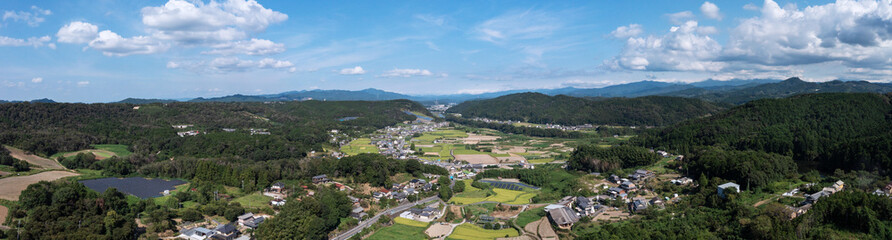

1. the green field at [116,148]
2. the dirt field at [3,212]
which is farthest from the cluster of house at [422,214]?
the green field at [116,148]

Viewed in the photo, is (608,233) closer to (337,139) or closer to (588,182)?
(588,182)

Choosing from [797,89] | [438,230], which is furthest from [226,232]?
[797,89]

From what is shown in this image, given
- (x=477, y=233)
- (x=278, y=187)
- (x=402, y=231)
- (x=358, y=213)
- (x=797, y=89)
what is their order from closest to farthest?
1. (x=477, y=233)
2. (x=402, y=231)
3. (x=358, y=213)
4. (x=278, y=187)
5. (x=797, y=89)

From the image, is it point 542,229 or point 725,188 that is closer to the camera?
point 542,229

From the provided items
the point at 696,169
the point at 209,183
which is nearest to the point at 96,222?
Result: the point at 209,183

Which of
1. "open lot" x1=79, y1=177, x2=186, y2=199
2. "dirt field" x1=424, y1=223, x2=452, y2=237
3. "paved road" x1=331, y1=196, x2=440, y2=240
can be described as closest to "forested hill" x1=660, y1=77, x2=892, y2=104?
"paved road" x1=331, y1=196, x2=440, y2=240

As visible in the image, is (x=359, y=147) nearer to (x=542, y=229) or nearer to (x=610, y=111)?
(x=542, y=229)

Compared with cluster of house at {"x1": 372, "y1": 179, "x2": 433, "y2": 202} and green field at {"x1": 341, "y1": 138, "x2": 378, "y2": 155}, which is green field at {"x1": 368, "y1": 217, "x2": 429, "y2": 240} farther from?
green field at {"x1": 341, "y1": 138, "x2": 378, "y2": 155}
